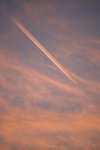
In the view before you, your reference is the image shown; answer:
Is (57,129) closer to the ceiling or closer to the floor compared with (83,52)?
closer to the floor

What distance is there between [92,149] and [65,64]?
2369mm

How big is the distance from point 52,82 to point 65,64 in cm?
65

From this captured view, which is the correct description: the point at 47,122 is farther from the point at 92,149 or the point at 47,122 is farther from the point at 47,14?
the point at 47,14

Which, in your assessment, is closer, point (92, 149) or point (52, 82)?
point (92, 149)

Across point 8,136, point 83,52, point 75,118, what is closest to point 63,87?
point 75,118

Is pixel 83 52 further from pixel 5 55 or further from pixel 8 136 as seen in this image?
pixel 8 136

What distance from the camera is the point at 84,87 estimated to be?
3346mm

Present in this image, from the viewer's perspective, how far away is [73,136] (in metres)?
3.10

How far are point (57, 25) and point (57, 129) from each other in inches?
113

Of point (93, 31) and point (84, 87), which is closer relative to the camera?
point (93, 31)

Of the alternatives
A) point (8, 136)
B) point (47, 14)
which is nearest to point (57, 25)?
point (47, 14)

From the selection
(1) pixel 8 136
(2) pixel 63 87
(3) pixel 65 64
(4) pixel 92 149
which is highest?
(3) pixel 65 64

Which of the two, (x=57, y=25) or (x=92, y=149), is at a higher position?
(x=57, y=25)

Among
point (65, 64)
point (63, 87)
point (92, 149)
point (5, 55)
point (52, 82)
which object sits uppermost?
point (5, 55)
